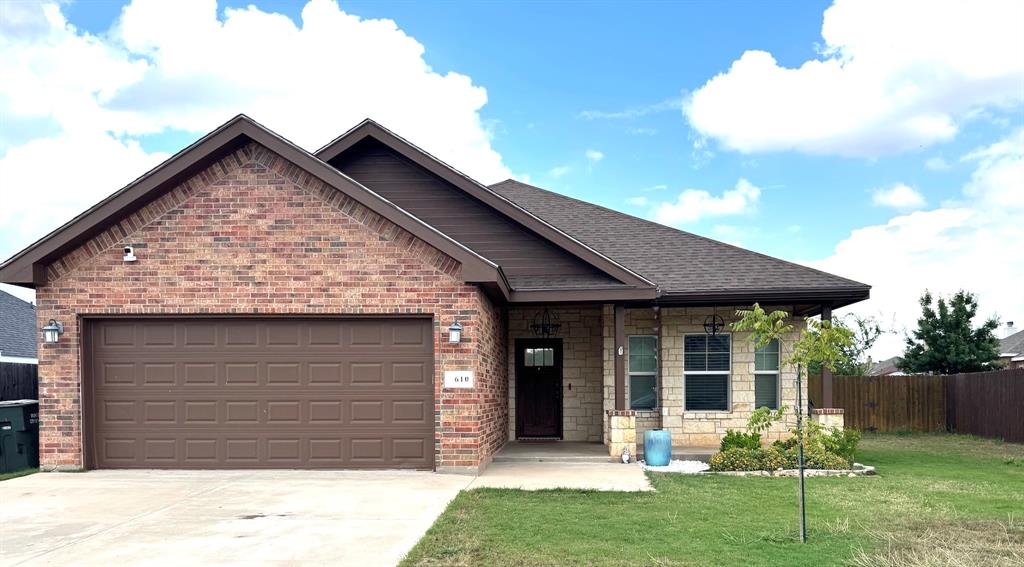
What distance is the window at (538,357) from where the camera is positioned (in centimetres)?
1638

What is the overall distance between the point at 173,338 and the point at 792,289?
1018 centimetres

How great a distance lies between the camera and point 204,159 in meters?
11.2

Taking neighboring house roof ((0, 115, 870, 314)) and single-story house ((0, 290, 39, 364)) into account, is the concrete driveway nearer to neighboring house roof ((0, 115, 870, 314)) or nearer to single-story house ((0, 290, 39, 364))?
neighboring house roof ((0, 115, 870, 314))

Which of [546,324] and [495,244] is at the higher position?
[495,244]

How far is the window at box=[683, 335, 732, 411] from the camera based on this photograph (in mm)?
15062

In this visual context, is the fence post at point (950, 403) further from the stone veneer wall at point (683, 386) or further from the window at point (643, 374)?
the window at point (643, 374)

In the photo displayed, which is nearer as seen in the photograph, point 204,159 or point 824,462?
point 204,159

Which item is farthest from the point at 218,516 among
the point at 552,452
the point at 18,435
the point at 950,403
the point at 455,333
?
the point at 950,403

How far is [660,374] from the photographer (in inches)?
596

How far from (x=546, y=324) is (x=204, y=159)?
24.5ft

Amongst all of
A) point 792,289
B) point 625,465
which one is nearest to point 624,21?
point 792,289

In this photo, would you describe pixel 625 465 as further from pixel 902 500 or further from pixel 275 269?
pixel 275 269

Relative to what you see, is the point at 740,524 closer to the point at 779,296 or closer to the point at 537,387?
the point at 779,296

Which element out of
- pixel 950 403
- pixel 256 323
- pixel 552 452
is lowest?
pixel 950 403
